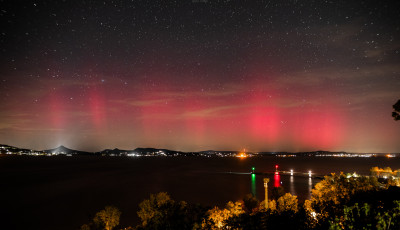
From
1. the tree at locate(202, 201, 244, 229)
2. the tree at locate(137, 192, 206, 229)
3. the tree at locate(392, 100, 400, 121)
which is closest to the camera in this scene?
the tree at locate(202, 201, 244, 229)

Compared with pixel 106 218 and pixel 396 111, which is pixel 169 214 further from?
pixel 396 111

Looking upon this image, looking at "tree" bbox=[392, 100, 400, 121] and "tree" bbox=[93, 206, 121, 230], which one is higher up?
"tree" bbox=[392, 100, 400, 121]

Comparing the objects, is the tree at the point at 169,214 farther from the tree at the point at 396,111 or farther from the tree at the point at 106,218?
the tree at the point at 396,111

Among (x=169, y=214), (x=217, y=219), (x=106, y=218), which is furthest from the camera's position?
(x=106, y=218)

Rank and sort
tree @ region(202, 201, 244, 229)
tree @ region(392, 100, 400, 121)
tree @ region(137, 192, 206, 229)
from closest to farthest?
tree @ region(202, 201, 244, 229) < tree @ region(137, 192, 206, 229) < tree @ region(392, 100, 400, 121)

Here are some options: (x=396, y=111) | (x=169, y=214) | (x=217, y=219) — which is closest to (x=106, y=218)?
(x=169, y=214)

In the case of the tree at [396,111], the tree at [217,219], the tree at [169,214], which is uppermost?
the tree at [396,111]

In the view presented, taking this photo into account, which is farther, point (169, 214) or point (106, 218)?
point (106, 218)

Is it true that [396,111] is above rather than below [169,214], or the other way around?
above

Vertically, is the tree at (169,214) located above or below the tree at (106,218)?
above

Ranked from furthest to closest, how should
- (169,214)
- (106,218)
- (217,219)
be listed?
1. (106,218)
2. (169,214)
3. (217,219)

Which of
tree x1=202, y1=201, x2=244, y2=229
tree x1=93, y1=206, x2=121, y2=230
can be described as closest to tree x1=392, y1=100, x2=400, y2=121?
tree x1=202, y1=201, x2=244, y2=229

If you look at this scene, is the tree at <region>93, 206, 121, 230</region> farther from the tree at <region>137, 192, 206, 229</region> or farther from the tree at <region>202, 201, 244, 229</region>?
the tree at <region>202, 201, 244, 229</region>

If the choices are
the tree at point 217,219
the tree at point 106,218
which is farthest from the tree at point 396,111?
the tree at point 106,218
